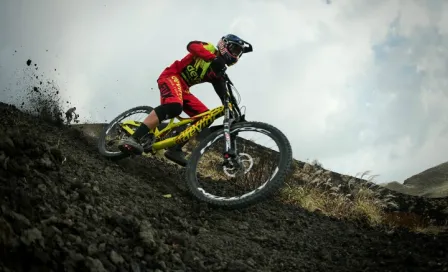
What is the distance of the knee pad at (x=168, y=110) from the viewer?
5965mm

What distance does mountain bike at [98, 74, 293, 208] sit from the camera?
4883 millimetres

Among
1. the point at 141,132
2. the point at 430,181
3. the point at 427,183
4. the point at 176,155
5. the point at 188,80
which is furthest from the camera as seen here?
the point at 430,181

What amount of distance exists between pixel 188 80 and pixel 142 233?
12.0 ft

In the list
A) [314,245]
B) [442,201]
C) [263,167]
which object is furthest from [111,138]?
[442,201]

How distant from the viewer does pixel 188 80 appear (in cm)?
635

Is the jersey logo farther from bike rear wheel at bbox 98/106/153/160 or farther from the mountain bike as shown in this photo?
bike rear wheel at bbox 98/106/153/160

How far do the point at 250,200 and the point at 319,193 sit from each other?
13.7 ft

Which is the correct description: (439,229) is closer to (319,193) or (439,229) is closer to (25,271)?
(319,193)

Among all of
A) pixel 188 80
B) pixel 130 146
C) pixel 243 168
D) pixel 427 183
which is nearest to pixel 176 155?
pixel 130 146

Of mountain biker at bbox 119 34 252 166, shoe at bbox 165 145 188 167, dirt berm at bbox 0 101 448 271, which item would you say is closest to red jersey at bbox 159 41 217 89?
mountain biker at bbox 119 34 252 166

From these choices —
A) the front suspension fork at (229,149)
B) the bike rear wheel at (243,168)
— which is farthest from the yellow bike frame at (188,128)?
the front suspension fork at (229,149)

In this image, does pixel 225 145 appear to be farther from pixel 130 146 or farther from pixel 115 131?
pixel 115 131

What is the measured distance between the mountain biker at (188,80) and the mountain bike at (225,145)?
251 millimetres

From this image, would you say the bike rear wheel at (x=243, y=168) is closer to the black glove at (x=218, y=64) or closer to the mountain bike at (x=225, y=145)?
the mountain bike at (x=225, y=145)
